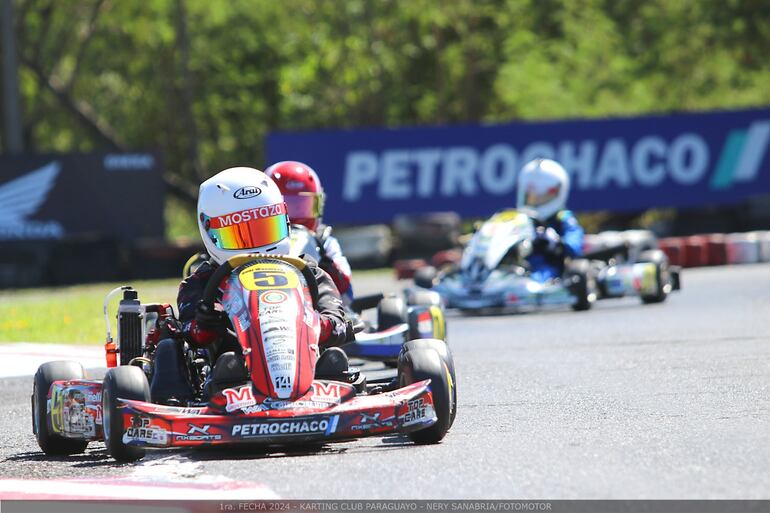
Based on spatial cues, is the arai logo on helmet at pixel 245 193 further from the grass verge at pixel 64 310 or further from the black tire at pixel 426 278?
the black tire at pixel 426 278

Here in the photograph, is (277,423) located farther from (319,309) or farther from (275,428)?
(319,309)

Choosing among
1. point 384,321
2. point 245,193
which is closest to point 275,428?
point 245,193

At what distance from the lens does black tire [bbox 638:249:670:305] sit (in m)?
13.5

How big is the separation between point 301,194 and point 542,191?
14.3ft

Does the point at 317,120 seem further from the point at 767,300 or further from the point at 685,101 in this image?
the point at 767,300

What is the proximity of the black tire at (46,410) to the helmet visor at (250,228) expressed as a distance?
0.83 m

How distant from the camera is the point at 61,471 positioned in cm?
562

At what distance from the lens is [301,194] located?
938cm

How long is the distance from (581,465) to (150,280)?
15516 mm

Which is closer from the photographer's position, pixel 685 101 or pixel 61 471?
pixel 61 471

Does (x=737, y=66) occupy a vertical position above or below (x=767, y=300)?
above

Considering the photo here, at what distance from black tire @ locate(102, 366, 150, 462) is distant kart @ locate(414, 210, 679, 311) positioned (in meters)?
7.34

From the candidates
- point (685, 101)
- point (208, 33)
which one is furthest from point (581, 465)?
point (685, 101)

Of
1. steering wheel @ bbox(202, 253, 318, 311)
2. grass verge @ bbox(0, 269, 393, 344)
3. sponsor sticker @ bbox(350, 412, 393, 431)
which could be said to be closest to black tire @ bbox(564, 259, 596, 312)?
grass verge @ bbox(0, 269, 393, 344)
